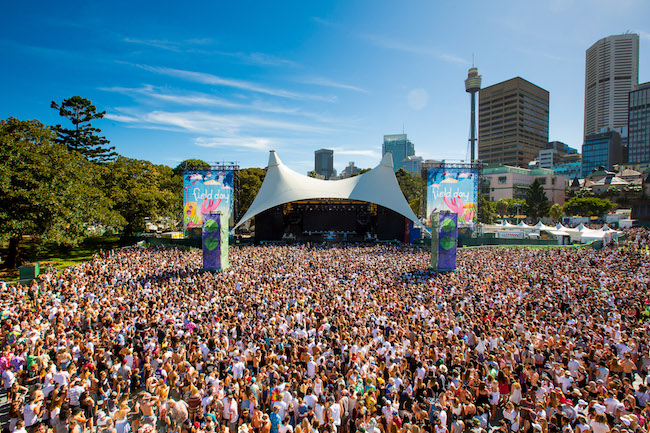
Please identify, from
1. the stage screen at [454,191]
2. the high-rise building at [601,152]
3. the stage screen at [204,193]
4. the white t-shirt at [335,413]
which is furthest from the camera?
the high-rise building at [601,152]

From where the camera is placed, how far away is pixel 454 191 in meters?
30.6

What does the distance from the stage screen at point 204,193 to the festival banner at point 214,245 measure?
11916mm

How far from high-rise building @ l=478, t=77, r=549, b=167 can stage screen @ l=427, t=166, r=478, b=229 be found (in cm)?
11306

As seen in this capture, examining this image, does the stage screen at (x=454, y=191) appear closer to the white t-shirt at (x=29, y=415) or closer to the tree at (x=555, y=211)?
the white t-shirt at (x=29, y=415)

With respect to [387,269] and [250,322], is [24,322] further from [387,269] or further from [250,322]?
[387,269]

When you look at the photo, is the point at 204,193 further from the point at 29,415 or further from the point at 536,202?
the point at 536,202

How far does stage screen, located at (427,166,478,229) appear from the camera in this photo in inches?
1199

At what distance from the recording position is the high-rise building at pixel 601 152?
121m

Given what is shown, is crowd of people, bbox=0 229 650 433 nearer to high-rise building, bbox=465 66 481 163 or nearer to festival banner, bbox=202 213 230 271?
festival banner, bbox=202 213 230 271

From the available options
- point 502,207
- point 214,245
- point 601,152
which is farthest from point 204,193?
point 601,152

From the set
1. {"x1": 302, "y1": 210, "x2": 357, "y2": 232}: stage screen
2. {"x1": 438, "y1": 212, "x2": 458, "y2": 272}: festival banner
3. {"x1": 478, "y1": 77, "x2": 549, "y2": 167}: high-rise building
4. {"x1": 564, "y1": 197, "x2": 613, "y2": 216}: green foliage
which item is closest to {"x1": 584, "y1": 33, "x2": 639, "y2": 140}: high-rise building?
{"x1": 478, "y1": 77, "x2": 549, "y2": 167}: high-rise building

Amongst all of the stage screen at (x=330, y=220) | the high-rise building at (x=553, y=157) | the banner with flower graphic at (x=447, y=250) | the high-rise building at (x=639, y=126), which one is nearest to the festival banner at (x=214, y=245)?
the banner with flower graphic at (x=447, y=250)

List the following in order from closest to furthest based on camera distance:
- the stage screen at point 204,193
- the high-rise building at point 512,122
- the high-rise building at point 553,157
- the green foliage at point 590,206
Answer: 1. the stage screen at point 204,193
2. the green foliage at point 590,206
3. the high-rise building at point 512,122
4. the high-rise building at point 553,157

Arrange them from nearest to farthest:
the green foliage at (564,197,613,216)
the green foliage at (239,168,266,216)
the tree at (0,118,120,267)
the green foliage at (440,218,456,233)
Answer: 1. the tree at (0,118,120,267)
2. the green foliage at (440,218,456,233)
3. the green foliage at (239,168,266,216)
4. the green foliage at (564,197,613,216)
